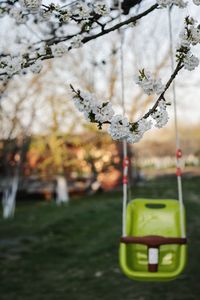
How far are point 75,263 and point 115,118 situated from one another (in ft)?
21.9

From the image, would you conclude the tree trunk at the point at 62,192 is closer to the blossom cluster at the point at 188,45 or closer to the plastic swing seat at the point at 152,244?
the plastic swing seat at the point at 152,244

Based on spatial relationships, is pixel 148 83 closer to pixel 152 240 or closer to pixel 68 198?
pixel 152 240

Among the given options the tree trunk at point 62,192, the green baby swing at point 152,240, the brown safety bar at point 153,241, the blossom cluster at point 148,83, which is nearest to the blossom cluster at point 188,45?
the blossom cluster at point 148,83

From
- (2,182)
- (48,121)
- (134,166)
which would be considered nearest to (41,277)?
(48,121)

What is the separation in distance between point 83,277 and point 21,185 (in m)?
18.4

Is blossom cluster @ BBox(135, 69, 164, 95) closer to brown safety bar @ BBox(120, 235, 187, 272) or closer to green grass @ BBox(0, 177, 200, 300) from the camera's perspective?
brown safety bar @ BBox(120, 235, 187, 272)

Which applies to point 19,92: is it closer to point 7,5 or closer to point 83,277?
point 83,277

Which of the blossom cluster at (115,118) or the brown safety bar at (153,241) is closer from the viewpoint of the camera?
the blossom cluster at (115,118)

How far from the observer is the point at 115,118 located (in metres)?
2.61

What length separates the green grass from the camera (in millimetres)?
6914

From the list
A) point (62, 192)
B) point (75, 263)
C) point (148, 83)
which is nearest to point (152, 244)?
point (148, 83)

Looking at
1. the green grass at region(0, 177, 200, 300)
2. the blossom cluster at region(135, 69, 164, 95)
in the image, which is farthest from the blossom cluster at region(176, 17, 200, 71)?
the green grass at region(0, 177, 200, 300)

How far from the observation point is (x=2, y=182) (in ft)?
83.8

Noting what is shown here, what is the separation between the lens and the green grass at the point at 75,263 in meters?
6.91
